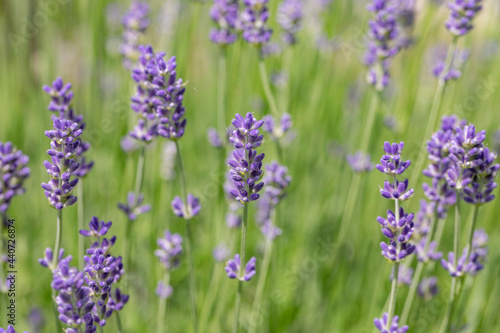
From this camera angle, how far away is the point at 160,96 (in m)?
1.50

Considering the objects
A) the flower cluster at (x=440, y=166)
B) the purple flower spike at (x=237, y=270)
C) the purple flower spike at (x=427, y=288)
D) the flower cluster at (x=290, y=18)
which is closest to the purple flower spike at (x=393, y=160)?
the flower cluster at (x=440, y=166)

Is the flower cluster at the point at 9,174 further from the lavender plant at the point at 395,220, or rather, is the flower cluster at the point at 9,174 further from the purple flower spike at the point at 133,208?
the lavender plant at the point at 395,220

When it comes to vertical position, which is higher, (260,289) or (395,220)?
(395,220)

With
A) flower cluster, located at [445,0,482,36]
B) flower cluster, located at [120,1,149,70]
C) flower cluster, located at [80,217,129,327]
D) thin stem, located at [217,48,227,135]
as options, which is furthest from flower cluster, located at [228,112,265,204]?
flower cluster, located at [120,1,149,70]

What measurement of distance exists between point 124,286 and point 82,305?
2.30 feet

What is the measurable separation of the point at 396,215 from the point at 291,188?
6.54 feet

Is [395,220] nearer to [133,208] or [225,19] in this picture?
[133,208]

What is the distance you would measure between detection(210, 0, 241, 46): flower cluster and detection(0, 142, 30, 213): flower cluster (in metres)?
1.04

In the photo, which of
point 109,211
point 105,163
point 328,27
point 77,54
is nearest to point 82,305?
point 109,211

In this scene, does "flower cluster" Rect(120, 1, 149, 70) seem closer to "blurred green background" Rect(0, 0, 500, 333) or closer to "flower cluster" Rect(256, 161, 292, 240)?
"blurred green background" Rect(0, 0, 500, 333)

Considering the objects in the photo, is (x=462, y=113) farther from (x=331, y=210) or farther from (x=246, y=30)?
(x=246, y=30)

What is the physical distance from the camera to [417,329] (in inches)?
94.3

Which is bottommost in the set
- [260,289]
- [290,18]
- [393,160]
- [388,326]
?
[260,289]

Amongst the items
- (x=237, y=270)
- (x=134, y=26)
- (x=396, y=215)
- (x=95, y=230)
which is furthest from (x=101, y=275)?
(x=134, y=26)
